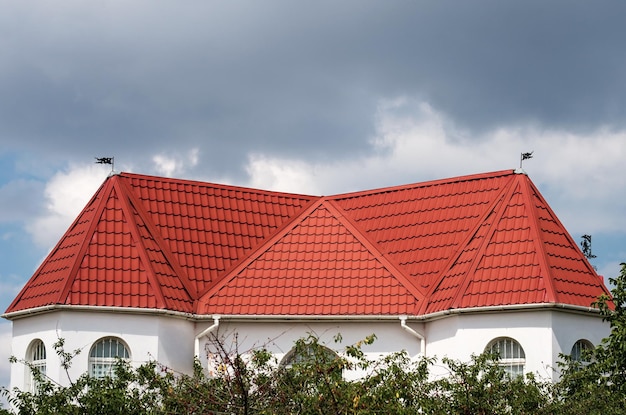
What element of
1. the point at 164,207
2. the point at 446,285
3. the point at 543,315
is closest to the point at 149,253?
the point at 164,207

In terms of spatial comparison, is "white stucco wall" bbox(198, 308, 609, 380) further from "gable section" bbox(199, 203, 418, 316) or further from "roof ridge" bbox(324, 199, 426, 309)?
"roof ridge" bbox(324, 199, 426, 309)

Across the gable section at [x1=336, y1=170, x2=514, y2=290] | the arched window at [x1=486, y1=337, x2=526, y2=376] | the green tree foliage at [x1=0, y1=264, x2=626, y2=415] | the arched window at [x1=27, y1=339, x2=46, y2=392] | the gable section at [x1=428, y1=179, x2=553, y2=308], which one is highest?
the gable section at [x1=336, y1=170, x2=514, y2=290]

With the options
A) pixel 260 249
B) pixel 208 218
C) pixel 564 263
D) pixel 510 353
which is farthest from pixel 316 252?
pixel 564 263

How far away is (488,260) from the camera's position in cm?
2997

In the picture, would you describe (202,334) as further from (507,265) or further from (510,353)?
(507,265)

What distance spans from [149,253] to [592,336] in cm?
1225

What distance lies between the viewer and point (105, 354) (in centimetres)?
2959

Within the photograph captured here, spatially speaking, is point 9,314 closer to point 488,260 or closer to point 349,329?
point 349,329

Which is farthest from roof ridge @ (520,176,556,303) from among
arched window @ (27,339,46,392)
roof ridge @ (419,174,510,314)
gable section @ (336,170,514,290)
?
arched window @ (27,339,46,392)

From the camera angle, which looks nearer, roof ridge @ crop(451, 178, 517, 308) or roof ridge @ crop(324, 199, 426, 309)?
roof ridge @ crop(451, 178, 517, 308)

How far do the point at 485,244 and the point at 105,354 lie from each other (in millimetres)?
10552

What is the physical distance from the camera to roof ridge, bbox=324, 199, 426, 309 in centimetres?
3119

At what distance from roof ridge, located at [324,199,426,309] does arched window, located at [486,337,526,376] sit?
8.68 ft

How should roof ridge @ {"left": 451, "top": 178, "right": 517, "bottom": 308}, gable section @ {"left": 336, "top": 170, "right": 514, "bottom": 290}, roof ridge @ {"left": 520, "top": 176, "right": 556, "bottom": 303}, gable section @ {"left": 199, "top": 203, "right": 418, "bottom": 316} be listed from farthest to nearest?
gable section @ {"left": 336, "top": 170, "right": 514, "bottom": 290} < gable section @ {"left": 199, "top": 203, "right": 418, "bottom": 316} < roof ridge @ {"left": 451, "top": 178, "right": 517, "bottom": 308} < roof ridge @ {"left": 520, "top": 176, "right": 556, "bottom": 303}
